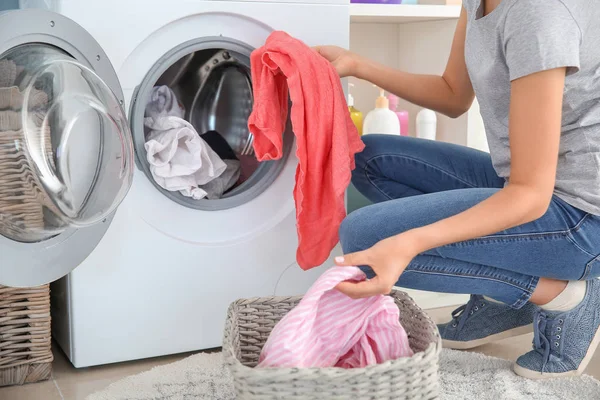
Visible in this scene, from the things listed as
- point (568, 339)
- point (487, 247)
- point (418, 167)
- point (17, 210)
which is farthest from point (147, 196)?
point (568, 339)

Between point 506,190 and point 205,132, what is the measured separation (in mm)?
897

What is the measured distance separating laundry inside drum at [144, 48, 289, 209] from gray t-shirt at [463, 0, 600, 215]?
1.76ft

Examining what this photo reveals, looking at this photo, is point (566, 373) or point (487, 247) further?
point (566, 373)

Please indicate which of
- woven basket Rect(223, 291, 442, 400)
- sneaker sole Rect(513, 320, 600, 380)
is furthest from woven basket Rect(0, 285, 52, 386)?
sneaker sole Rect(513, 320, 600, 380)

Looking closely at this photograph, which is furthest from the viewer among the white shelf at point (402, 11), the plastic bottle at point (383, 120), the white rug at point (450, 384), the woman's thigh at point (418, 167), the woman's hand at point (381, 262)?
the plastic bottle at point (383, 120)

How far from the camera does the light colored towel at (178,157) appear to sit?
68.2 inches

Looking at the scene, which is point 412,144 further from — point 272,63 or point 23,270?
point 23,270

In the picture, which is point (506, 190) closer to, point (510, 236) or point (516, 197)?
point (516, 197)

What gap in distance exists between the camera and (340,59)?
1.77m

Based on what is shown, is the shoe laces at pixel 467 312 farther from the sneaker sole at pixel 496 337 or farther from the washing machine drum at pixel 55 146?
the washing machine drum at pixel 55 146

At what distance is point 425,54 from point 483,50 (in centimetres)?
114

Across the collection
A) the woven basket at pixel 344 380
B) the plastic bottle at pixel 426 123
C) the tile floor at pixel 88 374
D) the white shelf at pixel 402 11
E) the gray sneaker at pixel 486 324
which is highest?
the white shelf at pixel 402 11

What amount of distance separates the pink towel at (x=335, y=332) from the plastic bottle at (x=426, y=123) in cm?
136

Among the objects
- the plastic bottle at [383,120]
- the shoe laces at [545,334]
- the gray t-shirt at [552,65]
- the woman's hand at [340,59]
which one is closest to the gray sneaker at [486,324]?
the shoe laces at [545,334]
